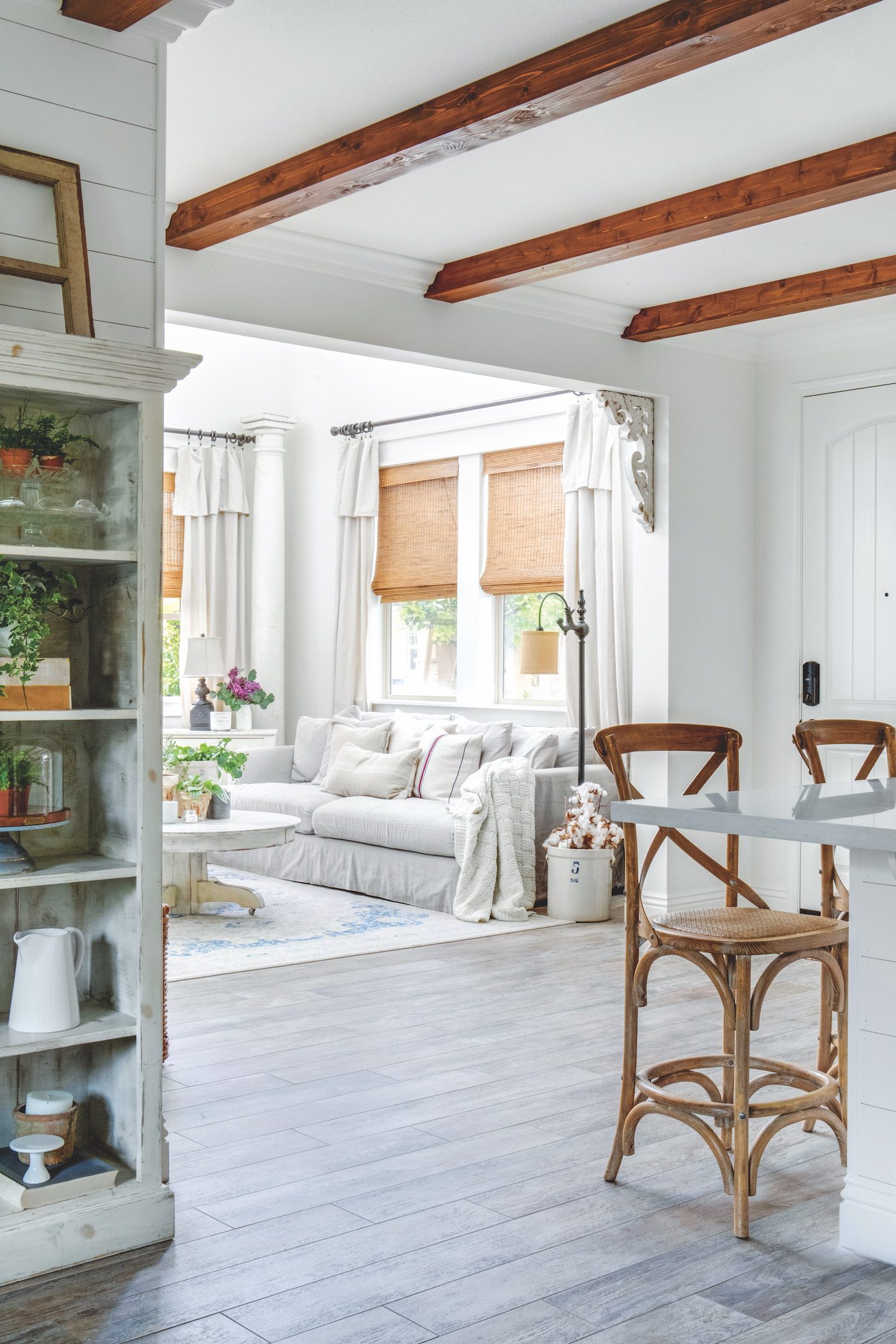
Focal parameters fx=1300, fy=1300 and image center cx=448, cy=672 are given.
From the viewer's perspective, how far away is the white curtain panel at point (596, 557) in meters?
6.85

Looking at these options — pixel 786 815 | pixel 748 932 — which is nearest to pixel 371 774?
pixel 748 932

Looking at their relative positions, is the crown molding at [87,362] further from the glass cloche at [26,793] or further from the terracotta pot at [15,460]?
the glass cloche at [26,793]

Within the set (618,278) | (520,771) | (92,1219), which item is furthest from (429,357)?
(92,1219)

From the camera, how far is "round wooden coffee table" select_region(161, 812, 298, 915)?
5855 mm

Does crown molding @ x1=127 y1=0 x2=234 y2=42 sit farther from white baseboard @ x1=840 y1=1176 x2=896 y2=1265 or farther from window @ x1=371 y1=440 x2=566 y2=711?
window @ x1=371 y1=440 x2=566 y2=711

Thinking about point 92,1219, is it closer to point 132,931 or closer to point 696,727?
point 132,931

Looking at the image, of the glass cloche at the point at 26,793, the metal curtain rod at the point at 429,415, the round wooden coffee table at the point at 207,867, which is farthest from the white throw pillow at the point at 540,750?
the glass cloche at the point at 26,793

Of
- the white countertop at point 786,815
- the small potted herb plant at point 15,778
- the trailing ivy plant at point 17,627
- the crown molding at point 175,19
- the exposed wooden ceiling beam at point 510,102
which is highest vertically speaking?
the exposed wooden ceiling beam at point 510,102

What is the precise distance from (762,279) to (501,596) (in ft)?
10.0

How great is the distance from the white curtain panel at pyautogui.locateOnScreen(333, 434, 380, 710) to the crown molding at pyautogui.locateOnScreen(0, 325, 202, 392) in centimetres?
608

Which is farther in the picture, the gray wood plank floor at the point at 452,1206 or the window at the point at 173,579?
the window at the point at 173,579

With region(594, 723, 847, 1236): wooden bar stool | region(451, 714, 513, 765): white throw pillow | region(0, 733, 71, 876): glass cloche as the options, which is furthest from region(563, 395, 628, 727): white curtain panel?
region(0, 733, 71, 876): glass cloche

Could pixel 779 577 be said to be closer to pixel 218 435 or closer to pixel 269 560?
pixel 269 560

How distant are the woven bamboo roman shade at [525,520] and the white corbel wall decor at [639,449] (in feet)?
4.71
